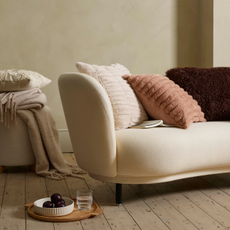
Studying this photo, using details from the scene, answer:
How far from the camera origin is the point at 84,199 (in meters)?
1.65

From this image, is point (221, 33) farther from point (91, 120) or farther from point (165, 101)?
point (91, 120)

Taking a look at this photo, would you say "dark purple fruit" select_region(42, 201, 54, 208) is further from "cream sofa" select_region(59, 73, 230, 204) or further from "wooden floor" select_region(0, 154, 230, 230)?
"cream sofa" select_region(59, 73, 230, 204)

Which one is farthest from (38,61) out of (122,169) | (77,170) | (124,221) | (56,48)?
(124,221)

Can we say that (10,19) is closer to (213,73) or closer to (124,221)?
(213,73)

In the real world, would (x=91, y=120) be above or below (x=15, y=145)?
above

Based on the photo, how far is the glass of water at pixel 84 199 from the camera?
5.40ft

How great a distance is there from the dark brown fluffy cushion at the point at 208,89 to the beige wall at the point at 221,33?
4.04 feet

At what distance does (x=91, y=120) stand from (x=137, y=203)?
0.56m

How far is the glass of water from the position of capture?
164cm

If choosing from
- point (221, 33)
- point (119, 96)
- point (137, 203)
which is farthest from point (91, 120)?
point (221, 33)

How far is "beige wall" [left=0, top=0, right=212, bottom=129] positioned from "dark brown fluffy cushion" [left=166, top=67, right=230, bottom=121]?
1304 millimetres

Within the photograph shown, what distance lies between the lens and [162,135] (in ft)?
5.66

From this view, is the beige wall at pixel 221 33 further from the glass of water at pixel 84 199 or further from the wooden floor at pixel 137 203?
the glass of water at pixel 84 199

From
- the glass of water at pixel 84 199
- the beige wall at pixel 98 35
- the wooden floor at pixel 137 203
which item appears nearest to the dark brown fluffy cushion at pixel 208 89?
the wooden floor at pixel 137 203
